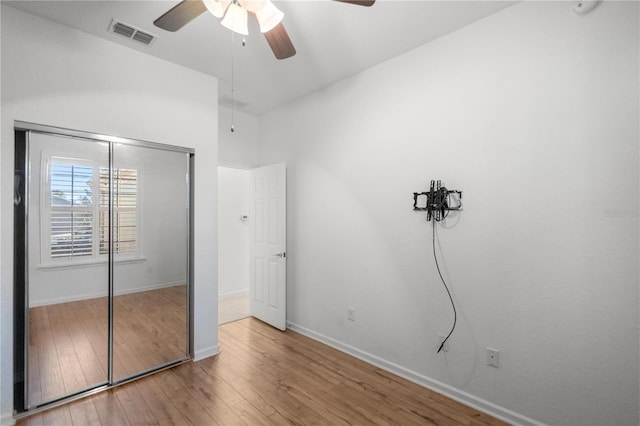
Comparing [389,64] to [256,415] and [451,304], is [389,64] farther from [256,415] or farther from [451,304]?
[256,415]

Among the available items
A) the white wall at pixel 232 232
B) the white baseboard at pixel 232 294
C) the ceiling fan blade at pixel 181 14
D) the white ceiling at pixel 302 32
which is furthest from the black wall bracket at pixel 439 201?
the white baseboard at pixel 232 294

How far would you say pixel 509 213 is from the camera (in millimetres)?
2135

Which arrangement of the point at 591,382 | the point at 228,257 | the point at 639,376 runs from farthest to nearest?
the point at 228,257 → the point at 591,382 → the point at 639,376

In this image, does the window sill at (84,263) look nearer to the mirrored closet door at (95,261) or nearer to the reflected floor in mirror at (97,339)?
the mirrored closet door at (95,261)

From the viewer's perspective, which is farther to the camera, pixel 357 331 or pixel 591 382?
pixel 357 331

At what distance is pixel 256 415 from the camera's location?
2.18 meters

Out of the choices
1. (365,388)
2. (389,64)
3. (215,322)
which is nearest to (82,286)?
(215,322)

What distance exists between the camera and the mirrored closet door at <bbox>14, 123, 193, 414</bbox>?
2.17 m

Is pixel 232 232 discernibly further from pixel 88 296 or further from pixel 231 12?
pixel 231 12

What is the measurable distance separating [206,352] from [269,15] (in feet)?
10.1

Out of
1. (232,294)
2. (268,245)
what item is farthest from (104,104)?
(232,294)

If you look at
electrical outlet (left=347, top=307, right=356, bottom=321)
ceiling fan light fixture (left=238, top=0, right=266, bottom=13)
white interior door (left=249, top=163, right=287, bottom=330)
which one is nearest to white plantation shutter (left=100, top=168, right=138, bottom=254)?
white interior door (left=249, top=163, right=287, bottom=330)

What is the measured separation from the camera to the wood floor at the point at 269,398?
2129 mm

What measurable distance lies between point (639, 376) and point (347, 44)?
9.92 feet
